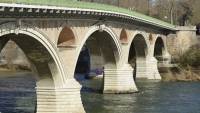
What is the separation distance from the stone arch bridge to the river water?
123 inches

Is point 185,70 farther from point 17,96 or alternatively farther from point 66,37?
point 66,37

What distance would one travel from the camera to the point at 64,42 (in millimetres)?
38906

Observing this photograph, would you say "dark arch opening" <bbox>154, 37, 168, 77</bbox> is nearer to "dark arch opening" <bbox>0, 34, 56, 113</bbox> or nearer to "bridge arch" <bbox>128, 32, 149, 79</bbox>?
"bridge arch" <bbox>128, 32, 149, 79</bbox>

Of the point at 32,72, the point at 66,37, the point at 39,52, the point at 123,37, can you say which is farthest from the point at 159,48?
the point at 39,52

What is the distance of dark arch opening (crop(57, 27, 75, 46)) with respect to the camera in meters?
38.7

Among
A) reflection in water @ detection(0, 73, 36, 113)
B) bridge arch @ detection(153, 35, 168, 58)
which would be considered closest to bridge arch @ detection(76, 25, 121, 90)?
reflection in water @ detection(0, 73, 36, 113)

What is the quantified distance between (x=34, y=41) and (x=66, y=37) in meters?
5.94

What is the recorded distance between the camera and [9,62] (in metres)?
90.9

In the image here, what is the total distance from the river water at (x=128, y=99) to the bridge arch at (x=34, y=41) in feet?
14.1

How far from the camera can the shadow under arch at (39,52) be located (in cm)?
3228

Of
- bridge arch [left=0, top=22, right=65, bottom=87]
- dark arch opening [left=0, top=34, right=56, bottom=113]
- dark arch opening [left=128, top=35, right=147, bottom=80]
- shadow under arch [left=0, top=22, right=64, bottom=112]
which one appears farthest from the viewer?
dark arch opening [left=128, top=35, right=147, bottom=80]

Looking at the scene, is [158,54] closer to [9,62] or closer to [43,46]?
[9,62]

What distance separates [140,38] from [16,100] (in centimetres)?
2655

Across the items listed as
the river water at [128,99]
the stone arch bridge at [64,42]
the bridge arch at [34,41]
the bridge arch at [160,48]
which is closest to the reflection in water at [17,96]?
the river water at [128,99]
